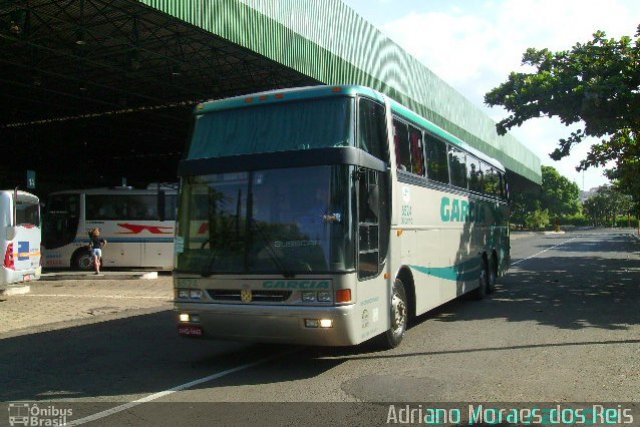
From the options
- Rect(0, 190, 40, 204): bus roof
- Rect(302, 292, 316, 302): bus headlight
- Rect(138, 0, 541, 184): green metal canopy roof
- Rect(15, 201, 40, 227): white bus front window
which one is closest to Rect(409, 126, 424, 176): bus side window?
Rect(302, 292, 316, 302): bus headlight

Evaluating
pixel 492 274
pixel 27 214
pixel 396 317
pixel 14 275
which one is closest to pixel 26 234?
pixel 27 214

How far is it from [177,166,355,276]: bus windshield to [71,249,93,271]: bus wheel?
1913 cm

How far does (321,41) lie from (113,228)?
1164 centimetres

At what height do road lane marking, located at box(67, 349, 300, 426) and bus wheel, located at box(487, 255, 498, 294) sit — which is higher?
bus wheel, located at box(487, 255, 498, 294)

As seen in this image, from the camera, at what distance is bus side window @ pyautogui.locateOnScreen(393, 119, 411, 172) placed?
8.35 metres

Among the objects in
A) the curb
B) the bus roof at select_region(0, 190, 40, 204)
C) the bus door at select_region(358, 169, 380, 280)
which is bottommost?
the curb

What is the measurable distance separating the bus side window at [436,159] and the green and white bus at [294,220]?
167 cm

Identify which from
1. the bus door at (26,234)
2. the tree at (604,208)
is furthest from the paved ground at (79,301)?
the tree at (604,208)

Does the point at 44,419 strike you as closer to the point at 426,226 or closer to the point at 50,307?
the point at 426,226

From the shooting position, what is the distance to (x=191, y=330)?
7.34m

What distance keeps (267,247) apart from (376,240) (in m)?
1.41

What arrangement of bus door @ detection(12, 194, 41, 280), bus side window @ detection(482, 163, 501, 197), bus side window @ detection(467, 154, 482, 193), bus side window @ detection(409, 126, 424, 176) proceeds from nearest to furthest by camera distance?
1. bus side window @ detection(409, 126, 424, 176)
2. bus side window @ detection(467, 154, 482, 193)
3. bus side window @ detection(482, 163, 501, 197)
4. bus door @ detection(12, 194, 41, 280)

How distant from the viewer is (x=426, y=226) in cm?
985

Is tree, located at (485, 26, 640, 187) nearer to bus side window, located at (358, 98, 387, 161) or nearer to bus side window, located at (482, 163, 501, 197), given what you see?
bus side window, located at (482, 163, 501, 197)
